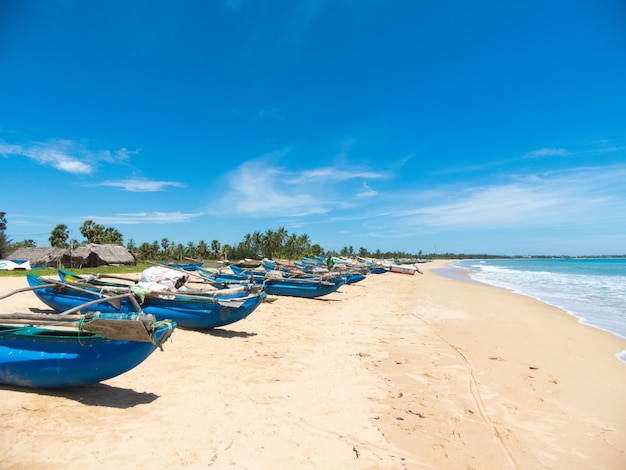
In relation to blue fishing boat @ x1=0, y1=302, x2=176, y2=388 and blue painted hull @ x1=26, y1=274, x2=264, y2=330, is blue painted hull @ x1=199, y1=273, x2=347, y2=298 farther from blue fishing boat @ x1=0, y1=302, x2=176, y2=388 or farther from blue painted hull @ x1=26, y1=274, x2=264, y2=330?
blue fishing boat @ x1=0, y1=302, x2=176, y2=388

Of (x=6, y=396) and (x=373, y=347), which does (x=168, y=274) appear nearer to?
(x=6, y=396)

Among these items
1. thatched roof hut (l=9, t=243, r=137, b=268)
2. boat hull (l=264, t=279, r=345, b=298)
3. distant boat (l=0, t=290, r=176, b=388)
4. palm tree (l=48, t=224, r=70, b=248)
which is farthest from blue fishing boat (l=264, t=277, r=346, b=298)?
palm tree (l=48, t=224, r=70, b=248)

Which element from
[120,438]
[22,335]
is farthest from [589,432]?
[22,335]

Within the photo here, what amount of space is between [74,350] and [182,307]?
4.40 metres

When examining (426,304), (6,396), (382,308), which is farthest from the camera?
(426,304)

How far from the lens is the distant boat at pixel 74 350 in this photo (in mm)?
4148

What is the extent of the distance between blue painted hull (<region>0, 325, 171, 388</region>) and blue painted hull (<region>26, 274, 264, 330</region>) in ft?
13.1

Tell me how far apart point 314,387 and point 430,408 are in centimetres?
184

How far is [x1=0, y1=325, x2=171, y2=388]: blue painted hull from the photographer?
4184 millimetres

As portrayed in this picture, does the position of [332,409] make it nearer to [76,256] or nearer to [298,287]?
[298,287]

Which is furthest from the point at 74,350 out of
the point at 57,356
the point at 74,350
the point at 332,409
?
the point at 332,409

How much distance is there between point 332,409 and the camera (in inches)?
188

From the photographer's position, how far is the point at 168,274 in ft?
31.6

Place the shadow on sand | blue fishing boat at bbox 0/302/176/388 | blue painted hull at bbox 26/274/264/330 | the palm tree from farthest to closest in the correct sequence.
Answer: the palm tree, blue painted hull at bbox 26/274/264/330, the shadow on sand, blue fishing boat at bbox 0/302/176/388
